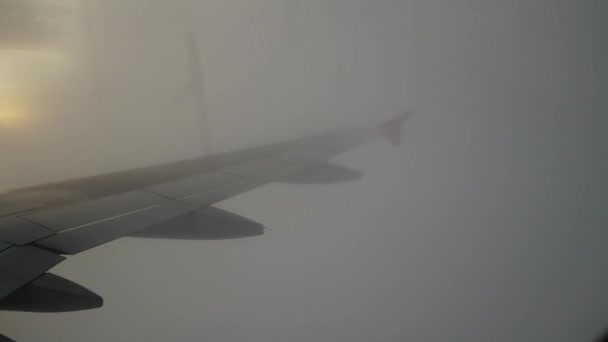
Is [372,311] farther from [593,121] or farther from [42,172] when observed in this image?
[593,121]

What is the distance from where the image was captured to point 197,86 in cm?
68

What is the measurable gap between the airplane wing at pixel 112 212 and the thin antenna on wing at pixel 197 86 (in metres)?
0.12

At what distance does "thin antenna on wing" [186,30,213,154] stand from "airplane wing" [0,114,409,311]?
124 mm

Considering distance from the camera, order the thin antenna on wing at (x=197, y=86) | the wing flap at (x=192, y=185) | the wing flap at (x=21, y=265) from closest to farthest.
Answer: the wing flap at (x=21, y=265)
the wing flap at (x=192, y=185)
the thin antenna on wing at (x=197, y=86)

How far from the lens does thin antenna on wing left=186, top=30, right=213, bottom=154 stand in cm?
66

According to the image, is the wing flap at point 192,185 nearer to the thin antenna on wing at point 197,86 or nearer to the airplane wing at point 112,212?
the airplane wing at point 112,212

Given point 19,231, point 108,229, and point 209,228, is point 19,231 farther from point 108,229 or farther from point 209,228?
point 209,228

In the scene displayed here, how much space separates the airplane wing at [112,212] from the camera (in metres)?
0.24

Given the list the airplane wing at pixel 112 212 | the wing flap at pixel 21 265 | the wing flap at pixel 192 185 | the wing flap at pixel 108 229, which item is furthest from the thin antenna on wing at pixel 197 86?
the wing flap at pixel 21 265

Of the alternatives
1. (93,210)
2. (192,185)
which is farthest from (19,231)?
(192,185)

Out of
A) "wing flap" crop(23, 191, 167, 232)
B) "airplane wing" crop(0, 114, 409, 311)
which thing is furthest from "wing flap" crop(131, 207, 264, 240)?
"wing flap" crop(23, 191, 167, 232)

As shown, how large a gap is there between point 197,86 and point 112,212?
0.43 m

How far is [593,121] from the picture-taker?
1116 mm

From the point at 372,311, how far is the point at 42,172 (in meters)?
0.87
